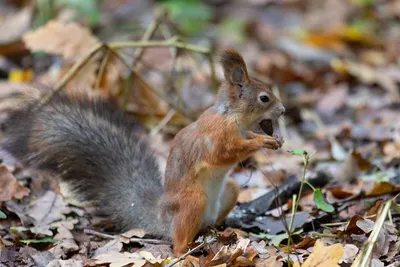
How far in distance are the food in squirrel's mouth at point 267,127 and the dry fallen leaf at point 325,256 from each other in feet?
2.96

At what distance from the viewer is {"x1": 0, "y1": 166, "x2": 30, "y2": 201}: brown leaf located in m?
3.83

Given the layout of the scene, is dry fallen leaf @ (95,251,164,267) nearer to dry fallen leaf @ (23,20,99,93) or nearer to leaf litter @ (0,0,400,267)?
leaf litter @ (0,0,400,267)

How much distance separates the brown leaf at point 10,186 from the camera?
3.83m

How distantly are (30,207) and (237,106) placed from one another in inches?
54.4

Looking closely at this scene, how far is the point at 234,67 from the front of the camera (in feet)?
11.5

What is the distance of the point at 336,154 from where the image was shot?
5.16m

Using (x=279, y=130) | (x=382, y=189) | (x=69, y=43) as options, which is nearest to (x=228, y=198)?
(x=382, y=189)

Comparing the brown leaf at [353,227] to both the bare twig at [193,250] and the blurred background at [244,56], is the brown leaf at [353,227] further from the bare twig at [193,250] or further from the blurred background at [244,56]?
the blurred background at [244,56]

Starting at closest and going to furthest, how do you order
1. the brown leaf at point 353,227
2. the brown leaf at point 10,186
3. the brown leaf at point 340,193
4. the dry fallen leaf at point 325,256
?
the dry fallen leaf at point 325,256
the brown leaf at point 353,227
the brown leaf at point 10,186
the brown leaf at point 340,193

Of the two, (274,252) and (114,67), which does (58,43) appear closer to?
(114,67)

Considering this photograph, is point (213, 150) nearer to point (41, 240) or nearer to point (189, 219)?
point (189, 219)

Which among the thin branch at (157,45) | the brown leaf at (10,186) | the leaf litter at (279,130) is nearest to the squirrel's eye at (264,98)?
the leaf litter at (279,130)

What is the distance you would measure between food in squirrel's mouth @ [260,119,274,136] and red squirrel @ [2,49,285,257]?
0.10ft

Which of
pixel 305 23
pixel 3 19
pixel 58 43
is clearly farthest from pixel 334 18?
pixel 58 43
